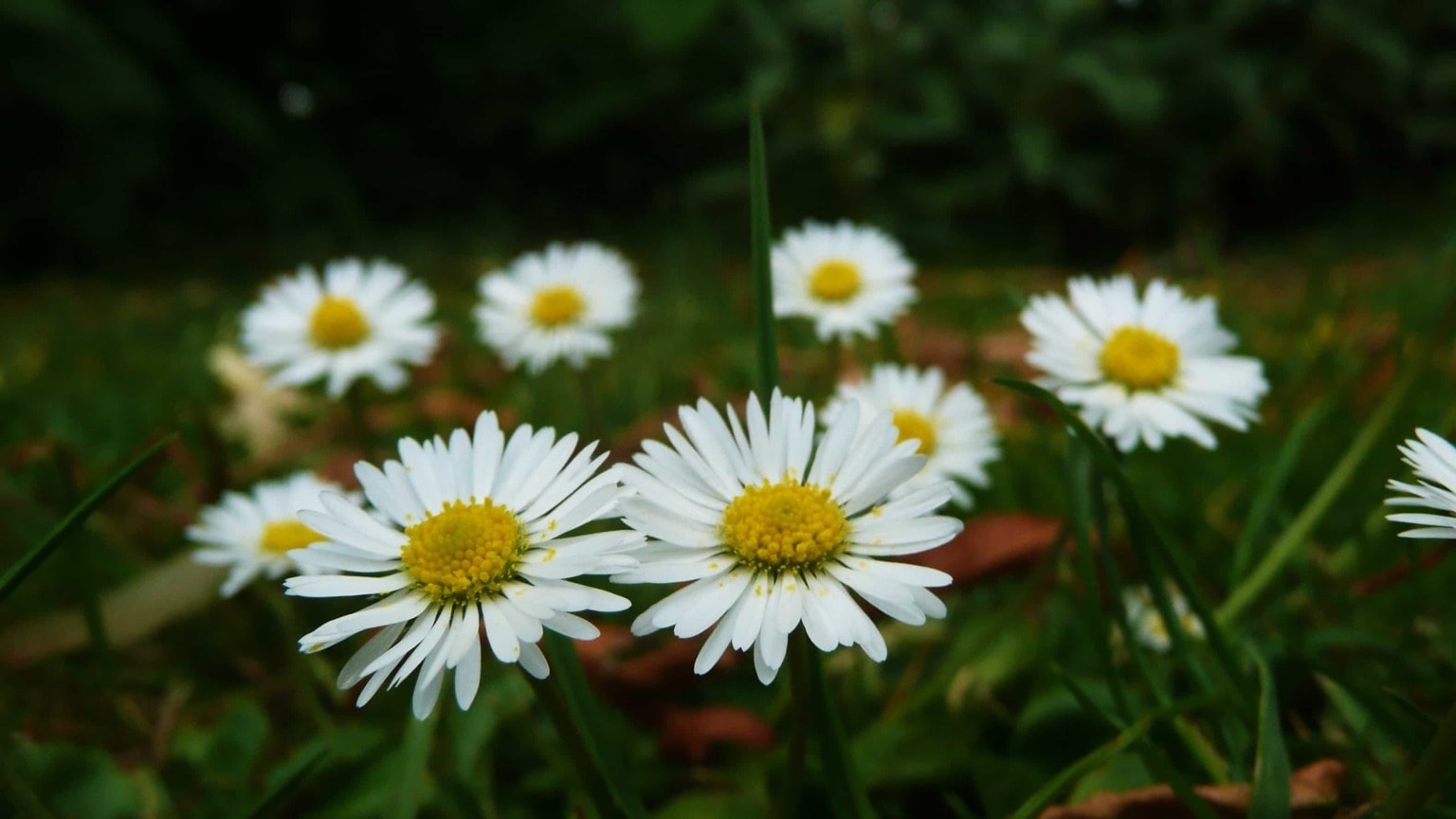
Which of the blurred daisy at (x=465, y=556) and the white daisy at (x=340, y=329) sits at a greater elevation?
the white daisy at (x=340, y=329)

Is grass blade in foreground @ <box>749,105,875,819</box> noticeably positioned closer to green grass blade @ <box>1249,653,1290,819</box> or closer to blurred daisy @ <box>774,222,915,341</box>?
green grass blade @ <box>1249,653,1290,819</box>

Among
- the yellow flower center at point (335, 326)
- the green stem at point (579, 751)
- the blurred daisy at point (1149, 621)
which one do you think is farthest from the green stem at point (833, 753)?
the yellow flower center at point (335, 326)

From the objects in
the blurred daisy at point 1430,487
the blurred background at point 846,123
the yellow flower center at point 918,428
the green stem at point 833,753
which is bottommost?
the green stem at point 833,753

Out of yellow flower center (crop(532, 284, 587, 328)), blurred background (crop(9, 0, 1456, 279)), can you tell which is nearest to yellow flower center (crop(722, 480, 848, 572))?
yellow flower center (crop(532, 284, 587, 328))

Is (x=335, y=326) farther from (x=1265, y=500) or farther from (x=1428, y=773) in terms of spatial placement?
(x=1428, y=773)

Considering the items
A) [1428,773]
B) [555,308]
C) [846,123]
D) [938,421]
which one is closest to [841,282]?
[938,421]

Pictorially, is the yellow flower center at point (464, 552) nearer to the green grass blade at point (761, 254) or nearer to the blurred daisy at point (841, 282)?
the green grass blade at point (761, 254)
